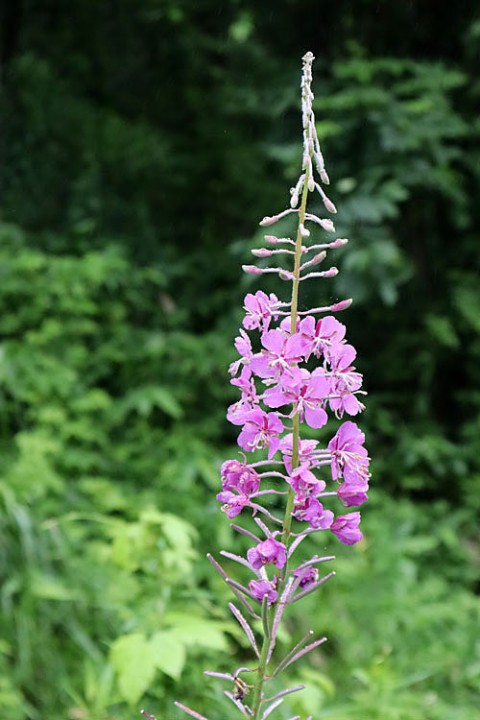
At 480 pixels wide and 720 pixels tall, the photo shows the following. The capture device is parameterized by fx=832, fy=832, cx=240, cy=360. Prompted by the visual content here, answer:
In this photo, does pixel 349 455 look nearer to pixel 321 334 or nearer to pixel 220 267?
pixel 321 334

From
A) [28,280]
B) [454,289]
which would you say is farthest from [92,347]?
[454,289]

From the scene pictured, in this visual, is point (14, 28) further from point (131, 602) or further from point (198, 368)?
point (131, 602)

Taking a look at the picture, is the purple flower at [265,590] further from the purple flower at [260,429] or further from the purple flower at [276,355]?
the purple flower at [276,355]

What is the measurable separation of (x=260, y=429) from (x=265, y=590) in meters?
0.25

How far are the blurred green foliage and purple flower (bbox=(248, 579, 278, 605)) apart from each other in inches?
79.6

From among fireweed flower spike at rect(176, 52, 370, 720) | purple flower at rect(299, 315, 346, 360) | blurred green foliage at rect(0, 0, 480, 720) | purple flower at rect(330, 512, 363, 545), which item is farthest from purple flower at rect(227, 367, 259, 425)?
blurred green foliage at rect(0, 0, 480, 720)

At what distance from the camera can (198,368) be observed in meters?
4.69

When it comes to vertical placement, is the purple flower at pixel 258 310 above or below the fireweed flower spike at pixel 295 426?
above

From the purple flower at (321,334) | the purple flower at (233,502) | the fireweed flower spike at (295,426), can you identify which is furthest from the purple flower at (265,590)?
the purple flower at (321,334)

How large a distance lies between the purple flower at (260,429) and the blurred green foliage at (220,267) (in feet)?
6.85

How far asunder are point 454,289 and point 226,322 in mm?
1340

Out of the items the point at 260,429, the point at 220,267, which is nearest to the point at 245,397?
the point at 260,429

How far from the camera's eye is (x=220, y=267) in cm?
512

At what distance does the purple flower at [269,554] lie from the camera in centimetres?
123
